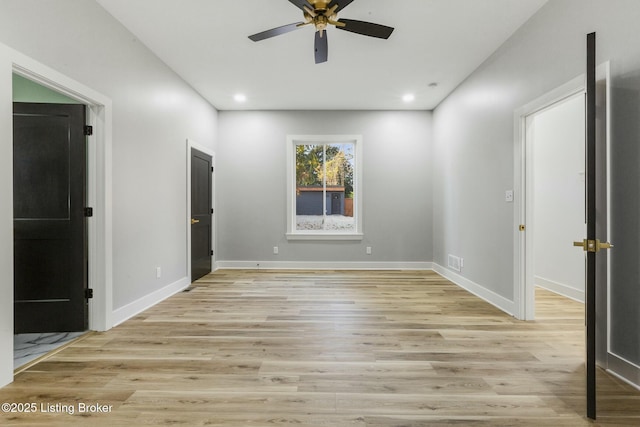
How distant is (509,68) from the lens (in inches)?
129

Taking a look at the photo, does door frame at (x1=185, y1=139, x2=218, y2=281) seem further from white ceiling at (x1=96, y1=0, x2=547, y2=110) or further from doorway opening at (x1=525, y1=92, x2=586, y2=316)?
doorway opening at (x1=525, y1=92, x2=586, y2=316)

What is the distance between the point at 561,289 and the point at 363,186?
3.21 meters

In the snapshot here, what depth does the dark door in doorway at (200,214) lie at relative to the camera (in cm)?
470

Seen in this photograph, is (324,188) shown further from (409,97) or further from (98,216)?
(98,216)

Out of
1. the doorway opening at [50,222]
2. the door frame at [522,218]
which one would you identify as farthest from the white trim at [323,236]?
the doorway opening at [50,222]

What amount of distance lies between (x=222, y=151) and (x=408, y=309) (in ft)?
13.7

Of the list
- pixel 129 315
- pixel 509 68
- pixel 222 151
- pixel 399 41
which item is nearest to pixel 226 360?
pixel 129 315

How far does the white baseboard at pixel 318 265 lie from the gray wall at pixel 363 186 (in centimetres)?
7

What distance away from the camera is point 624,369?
1.97 m

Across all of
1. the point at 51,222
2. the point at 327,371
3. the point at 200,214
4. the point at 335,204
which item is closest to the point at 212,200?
the point at 200,214

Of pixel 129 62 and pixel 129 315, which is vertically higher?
pixel 129 62

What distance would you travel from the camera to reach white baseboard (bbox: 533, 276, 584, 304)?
379 centimetres

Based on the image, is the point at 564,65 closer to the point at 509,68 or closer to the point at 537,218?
the point at 509,68

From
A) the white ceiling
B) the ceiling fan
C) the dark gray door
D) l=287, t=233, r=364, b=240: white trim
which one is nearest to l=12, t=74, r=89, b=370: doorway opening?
the white ceiling
